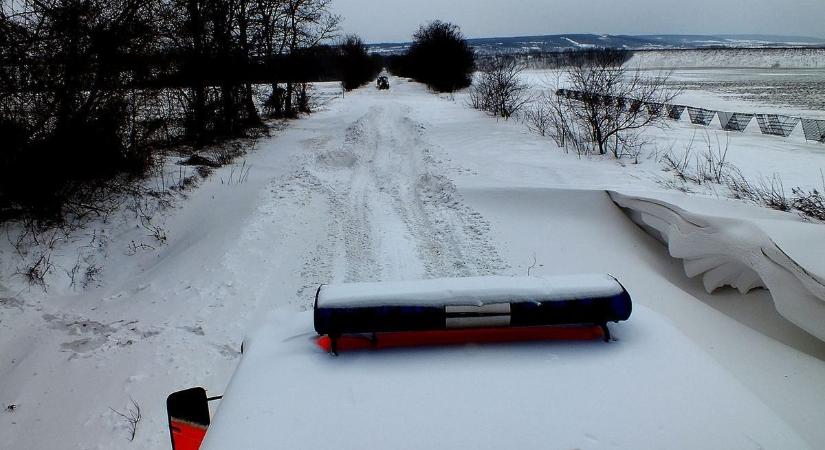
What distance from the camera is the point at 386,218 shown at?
27.5ft

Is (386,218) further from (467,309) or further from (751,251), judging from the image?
(467,309)

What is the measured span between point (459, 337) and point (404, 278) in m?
3.75

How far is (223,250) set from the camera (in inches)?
275

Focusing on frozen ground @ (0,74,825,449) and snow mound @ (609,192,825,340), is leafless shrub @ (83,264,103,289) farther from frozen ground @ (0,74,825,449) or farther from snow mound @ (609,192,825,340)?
snow mound @ (609,192,825,340)

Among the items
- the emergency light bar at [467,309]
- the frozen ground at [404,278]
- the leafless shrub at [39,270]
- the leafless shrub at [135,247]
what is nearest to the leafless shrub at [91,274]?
the frozen ground at [404,278]

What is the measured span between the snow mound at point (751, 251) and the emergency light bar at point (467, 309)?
112 inches

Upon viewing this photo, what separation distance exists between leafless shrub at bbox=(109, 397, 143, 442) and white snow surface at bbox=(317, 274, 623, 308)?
2.60 metres

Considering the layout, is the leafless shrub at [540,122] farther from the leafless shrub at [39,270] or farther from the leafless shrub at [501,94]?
the leafless shrub at [39,270]

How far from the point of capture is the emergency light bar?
90.2 inches

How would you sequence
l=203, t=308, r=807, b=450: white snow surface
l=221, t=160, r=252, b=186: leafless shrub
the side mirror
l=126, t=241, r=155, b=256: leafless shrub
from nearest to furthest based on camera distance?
l=203, t=308, r=807, b=450: white snow surface < the side mirror < l=126, t=241, r=155, b=256: leafless shrub < l=221, t=160, r=252, b=186: leafless shrub

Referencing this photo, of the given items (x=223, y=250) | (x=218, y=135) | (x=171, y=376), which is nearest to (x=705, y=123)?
(x=218, y=135)

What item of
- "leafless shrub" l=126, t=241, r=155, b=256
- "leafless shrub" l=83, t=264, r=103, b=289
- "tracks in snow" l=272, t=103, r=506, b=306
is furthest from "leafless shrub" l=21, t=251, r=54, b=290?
"tracks in snow" l=272, t=103, r=506, b=306

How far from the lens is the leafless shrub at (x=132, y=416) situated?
12.7 feet

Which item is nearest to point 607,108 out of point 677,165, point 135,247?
point 677,165
